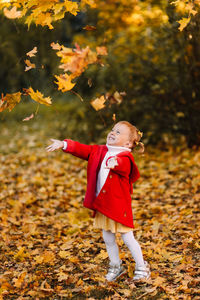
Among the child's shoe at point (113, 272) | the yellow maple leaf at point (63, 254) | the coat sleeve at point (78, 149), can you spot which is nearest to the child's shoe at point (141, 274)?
the child's shoe at point (113, 272)

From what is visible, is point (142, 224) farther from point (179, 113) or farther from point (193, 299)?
point (179, 113)

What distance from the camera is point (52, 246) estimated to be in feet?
12.7

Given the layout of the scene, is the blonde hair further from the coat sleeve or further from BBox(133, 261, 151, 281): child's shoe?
BBox(133, 261, 151, 281): child's shoe

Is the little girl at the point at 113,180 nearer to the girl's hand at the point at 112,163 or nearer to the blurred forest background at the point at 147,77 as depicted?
the girl's hand at the point at 112,163

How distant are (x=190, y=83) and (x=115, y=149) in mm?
4362

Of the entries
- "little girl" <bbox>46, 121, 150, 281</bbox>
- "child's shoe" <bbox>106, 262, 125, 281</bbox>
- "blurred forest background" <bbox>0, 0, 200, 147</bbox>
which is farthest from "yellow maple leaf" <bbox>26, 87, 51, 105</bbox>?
"blurred forest background" <bbox>0, 0, 200, 147</bbox>

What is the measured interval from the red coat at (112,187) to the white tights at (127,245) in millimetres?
128

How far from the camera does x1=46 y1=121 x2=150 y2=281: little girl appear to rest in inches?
110

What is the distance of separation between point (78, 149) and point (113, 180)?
34 centimetres

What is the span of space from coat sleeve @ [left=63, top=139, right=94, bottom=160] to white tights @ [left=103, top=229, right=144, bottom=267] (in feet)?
2.03

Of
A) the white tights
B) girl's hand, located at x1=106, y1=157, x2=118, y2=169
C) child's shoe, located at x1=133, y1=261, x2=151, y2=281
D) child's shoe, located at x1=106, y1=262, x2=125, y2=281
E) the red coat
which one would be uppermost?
girl's hand, located at x1=106, y1=157, x2=118, y2=169

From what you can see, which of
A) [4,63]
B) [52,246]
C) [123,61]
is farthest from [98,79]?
[4,63]

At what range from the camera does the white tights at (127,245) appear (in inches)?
115

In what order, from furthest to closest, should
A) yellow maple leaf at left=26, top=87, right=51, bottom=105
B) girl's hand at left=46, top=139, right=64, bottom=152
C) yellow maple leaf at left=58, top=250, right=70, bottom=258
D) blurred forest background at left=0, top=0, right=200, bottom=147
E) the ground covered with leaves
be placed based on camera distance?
blurred forest background at left=0, top=0, right=200, bottom=147, yellow maple leaf at left=58, top=250, right=70, bottom=258, the ground covered with leaves, yellow maple leaf at left=26, top=87, right=51, bottom=105, girl's hand at left=46, top=139, right=64, bottom=152
